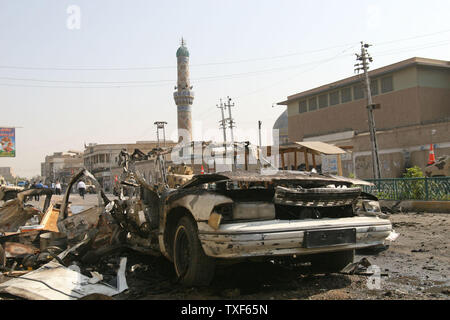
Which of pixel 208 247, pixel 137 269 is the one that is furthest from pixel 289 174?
pixel 137 269

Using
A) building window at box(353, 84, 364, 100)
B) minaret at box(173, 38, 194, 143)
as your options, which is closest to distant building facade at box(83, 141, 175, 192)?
minaret at box(173, 38, 194, 143)

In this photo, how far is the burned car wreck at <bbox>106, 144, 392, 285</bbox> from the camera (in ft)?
11.0

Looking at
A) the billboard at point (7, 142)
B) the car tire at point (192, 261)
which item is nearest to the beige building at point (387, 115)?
the car tire at point (192, 261)

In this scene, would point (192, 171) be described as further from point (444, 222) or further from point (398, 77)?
point (398, 77)

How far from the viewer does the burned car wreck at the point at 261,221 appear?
132 inches

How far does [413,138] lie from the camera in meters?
27.3

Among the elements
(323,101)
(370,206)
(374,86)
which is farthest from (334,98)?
(370,206)

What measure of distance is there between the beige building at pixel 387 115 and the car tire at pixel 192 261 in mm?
20721

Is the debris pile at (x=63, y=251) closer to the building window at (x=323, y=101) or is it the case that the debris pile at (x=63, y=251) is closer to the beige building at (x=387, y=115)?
the beige building at (x=387, y=115)

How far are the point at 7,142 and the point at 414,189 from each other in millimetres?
40497

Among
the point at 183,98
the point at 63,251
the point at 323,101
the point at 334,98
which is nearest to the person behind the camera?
the point at 63,251

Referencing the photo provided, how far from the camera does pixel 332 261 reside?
14.6 ft

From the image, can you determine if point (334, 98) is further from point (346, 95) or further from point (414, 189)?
point (414, 189)

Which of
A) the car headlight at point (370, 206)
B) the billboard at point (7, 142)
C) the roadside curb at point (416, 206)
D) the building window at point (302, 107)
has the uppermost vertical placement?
the building window at point (302, 107)
